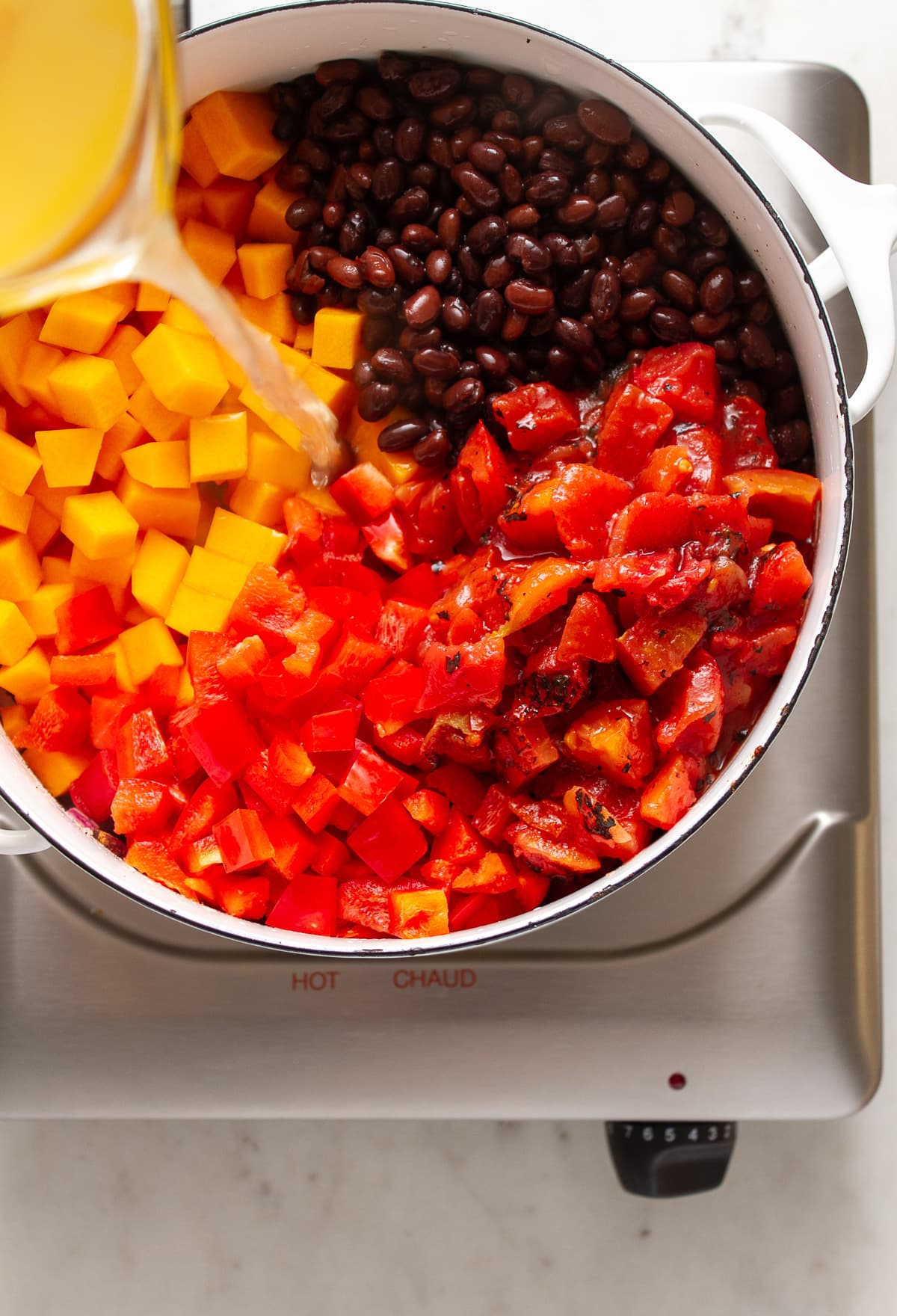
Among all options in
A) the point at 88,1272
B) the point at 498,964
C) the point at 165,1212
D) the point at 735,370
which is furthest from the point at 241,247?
the point at 88,1272

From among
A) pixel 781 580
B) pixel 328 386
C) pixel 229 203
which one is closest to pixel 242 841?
pixel 328 386

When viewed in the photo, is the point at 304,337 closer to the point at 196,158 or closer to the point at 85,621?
the point at 196,158

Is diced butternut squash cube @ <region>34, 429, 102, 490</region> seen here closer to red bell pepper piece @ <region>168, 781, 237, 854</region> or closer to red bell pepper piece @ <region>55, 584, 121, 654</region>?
→ red bell pepper piece @ <region>55, 584, 121, 654</region>

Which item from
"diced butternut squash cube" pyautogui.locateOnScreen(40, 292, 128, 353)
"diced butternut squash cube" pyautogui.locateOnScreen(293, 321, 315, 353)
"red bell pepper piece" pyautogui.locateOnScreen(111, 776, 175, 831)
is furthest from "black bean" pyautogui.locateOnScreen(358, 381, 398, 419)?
"red bell pepper piece" pyautogui.locateOnScreen(111, 776, 175, 831)

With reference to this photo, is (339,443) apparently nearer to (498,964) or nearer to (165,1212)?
(498,964)

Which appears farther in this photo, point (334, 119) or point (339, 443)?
point (339, 443)
